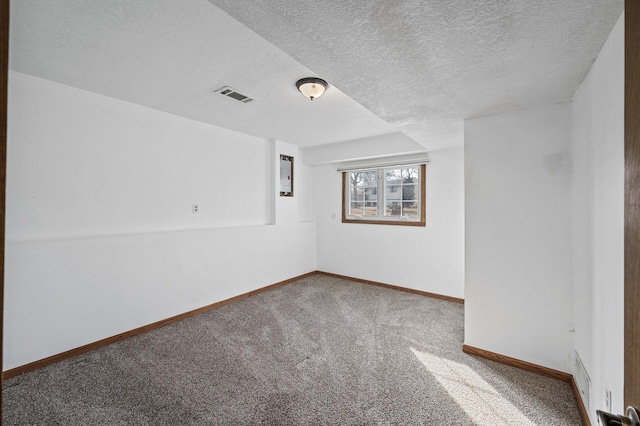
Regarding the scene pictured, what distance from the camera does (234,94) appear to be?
2799 millimetres

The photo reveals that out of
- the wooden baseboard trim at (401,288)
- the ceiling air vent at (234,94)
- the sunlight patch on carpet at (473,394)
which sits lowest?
the sunlight patch on carpet at (473,394)

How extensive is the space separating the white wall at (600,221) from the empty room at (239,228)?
0.06 ft

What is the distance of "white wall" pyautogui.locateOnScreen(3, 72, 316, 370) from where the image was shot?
239 cm

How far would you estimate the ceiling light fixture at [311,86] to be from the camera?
2.44 m

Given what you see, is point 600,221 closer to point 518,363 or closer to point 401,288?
point 518,363

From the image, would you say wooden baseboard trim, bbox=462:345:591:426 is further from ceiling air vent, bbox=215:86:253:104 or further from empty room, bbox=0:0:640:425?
ceiling air vent, bbox=215:86:253:104

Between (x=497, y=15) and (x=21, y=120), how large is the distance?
11.2ft

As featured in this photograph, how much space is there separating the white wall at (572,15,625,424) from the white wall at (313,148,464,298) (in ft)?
6.41

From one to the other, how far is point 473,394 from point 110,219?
3.55m

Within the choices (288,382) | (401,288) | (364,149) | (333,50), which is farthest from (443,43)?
(401,288)

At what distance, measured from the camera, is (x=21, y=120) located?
2393 mm

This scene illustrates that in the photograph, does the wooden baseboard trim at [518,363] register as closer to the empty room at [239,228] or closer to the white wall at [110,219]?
the empty room at [239,228]

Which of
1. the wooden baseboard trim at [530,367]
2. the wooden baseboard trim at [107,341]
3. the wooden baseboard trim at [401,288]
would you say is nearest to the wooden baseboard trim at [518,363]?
the wooden baseboard trim at [530,367]

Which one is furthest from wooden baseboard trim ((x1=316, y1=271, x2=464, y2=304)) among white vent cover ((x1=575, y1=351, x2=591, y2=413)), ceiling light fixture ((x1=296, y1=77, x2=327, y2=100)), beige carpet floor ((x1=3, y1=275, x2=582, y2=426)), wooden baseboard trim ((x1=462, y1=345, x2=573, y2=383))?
ceiling light fixture ((x1=296, y1=77, x2=327, y2=100))
